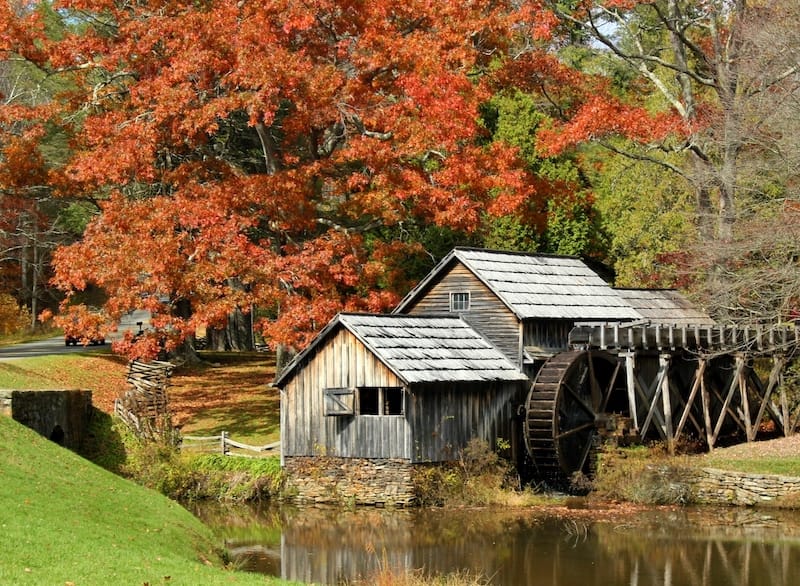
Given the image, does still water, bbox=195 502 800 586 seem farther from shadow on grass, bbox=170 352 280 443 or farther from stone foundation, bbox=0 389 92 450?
shadow on grass, bbox=170 352 280 443

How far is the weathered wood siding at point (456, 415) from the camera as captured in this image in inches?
1168

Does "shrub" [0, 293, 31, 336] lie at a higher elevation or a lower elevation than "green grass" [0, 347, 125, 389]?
higher

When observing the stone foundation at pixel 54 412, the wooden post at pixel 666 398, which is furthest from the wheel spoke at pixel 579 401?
the stone foundation at pixel 54 412

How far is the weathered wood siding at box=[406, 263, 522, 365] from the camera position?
1289 inches

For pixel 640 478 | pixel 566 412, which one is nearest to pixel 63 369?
pixel 566 412

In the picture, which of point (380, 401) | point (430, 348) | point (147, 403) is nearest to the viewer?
point (380, 401)

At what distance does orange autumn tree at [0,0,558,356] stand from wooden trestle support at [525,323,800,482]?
5.69 metres

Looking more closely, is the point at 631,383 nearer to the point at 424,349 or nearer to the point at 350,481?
the point at 424,349

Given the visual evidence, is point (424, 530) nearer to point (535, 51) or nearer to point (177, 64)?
point (177, 64)

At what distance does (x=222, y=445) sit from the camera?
32.3 metres

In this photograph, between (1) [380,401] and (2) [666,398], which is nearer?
(1) [380,401]

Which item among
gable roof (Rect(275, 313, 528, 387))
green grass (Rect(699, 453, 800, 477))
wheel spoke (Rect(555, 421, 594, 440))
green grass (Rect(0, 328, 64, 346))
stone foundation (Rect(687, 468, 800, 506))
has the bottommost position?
stone foundation (Rect(687, 468, 800, 506))

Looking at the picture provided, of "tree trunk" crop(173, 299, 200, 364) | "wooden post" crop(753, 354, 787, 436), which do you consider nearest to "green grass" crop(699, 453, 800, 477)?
"wooden post" crop(753, 354, 787, 436)

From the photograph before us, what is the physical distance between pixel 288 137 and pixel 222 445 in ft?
38.4
